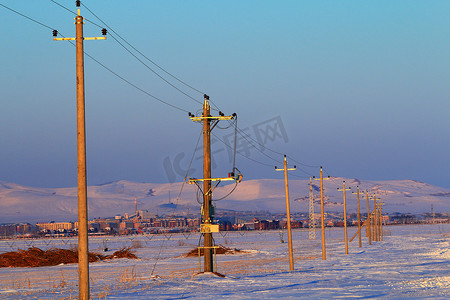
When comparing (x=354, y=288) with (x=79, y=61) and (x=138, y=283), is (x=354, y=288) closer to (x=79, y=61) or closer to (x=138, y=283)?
(x=138, y=283)

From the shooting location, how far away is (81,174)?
2331cm

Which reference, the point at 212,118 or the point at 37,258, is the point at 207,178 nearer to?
the point at 212,118

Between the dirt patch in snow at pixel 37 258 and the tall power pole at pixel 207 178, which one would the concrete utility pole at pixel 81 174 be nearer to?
the tall power pole at pixel 207 178

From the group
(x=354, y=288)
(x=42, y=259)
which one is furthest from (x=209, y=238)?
(x=42, y=259)

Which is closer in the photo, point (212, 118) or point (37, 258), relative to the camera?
point (212, 118)

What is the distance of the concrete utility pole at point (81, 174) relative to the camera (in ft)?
76.1

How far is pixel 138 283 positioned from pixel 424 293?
51.1ft

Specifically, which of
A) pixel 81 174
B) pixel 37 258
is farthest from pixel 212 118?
pixel 37 258

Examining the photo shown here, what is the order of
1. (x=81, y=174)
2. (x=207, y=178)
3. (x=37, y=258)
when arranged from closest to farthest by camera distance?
(x=81, y=174) → (x=207, y=178) → (x=37, y=258)

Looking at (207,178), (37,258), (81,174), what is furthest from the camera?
(37,258)

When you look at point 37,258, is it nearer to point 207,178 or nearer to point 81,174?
point 207,178

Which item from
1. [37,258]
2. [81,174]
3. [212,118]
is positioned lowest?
[37,258]

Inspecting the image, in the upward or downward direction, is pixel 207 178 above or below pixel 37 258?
above

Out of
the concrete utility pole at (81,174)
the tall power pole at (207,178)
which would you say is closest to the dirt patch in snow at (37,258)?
the tall power pole at (207,178)
